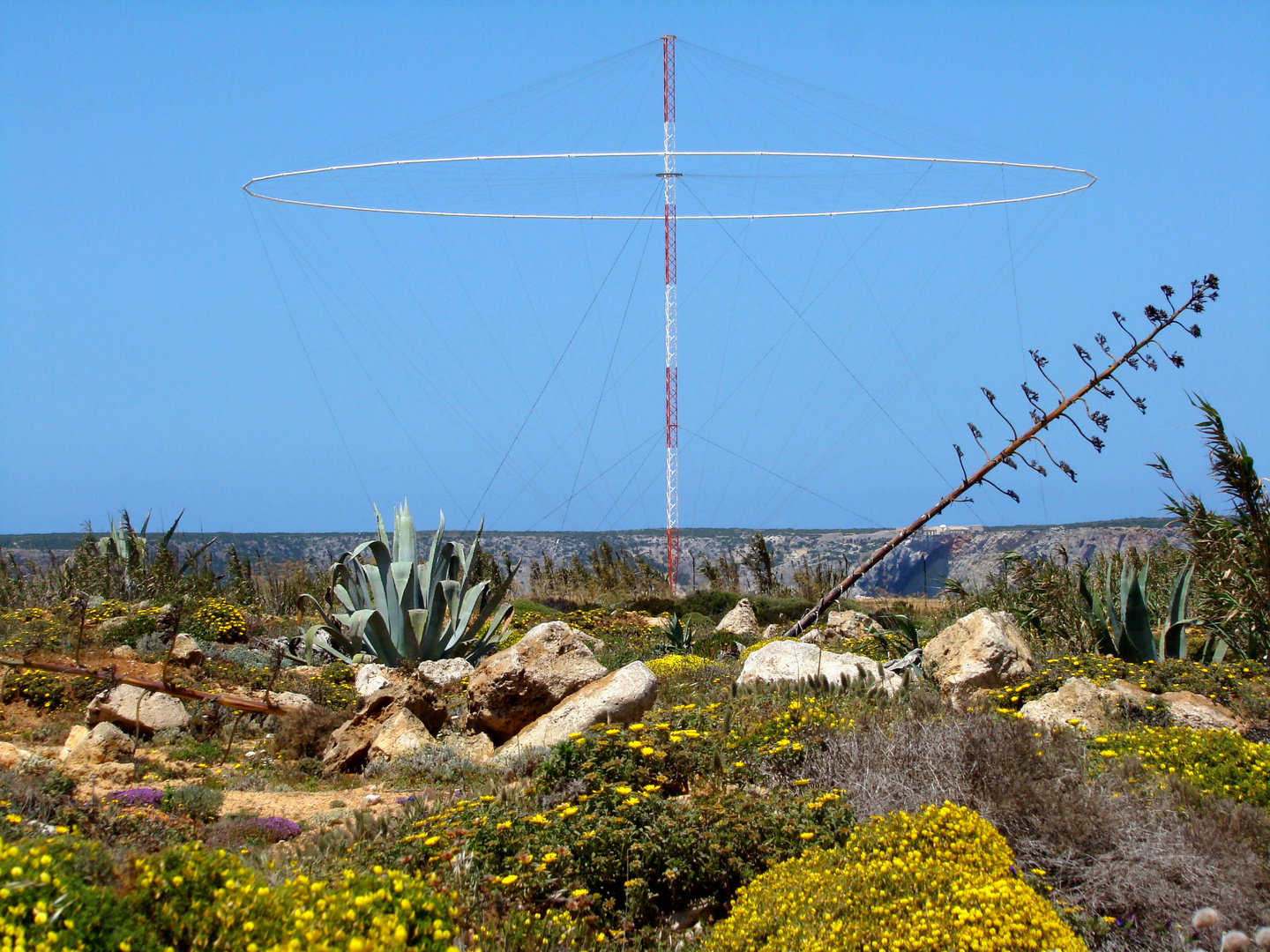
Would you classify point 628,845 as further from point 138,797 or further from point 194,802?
point 138,797

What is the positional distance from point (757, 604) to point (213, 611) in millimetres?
10814

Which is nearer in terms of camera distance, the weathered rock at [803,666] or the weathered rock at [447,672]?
the weathered rock at [803,666]

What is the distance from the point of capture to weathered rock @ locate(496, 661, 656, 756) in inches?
324

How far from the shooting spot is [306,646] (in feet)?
45.2

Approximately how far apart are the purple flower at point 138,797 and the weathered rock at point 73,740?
184 cm

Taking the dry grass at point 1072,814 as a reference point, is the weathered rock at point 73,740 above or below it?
below

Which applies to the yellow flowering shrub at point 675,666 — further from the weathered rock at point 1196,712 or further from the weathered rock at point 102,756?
the weathered rock at point 102,756

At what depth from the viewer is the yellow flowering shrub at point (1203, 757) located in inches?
219

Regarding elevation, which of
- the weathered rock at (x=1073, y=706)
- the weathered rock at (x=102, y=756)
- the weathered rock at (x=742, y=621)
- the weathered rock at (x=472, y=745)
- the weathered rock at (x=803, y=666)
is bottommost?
the weathered rock at (x=472, y=745)

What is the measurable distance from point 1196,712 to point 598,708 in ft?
15.9

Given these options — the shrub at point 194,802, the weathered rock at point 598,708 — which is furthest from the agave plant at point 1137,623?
the shrub at point 194,802

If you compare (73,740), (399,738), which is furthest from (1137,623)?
(73,740)

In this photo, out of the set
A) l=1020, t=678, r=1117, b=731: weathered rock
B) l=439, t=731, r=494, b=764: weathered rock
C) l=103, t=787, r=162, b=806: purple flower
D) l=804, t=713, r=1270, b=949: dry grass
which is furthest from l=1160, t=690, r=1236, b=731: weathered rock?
l=103, t=787, r=162, b=806: purple flower

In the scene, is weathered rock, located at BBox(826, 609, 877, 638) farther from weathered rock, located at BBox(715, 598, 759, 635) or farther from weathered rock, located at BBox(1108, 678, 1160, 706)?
weathered rock, located at BBox(1108, 678, 1160, 706)
